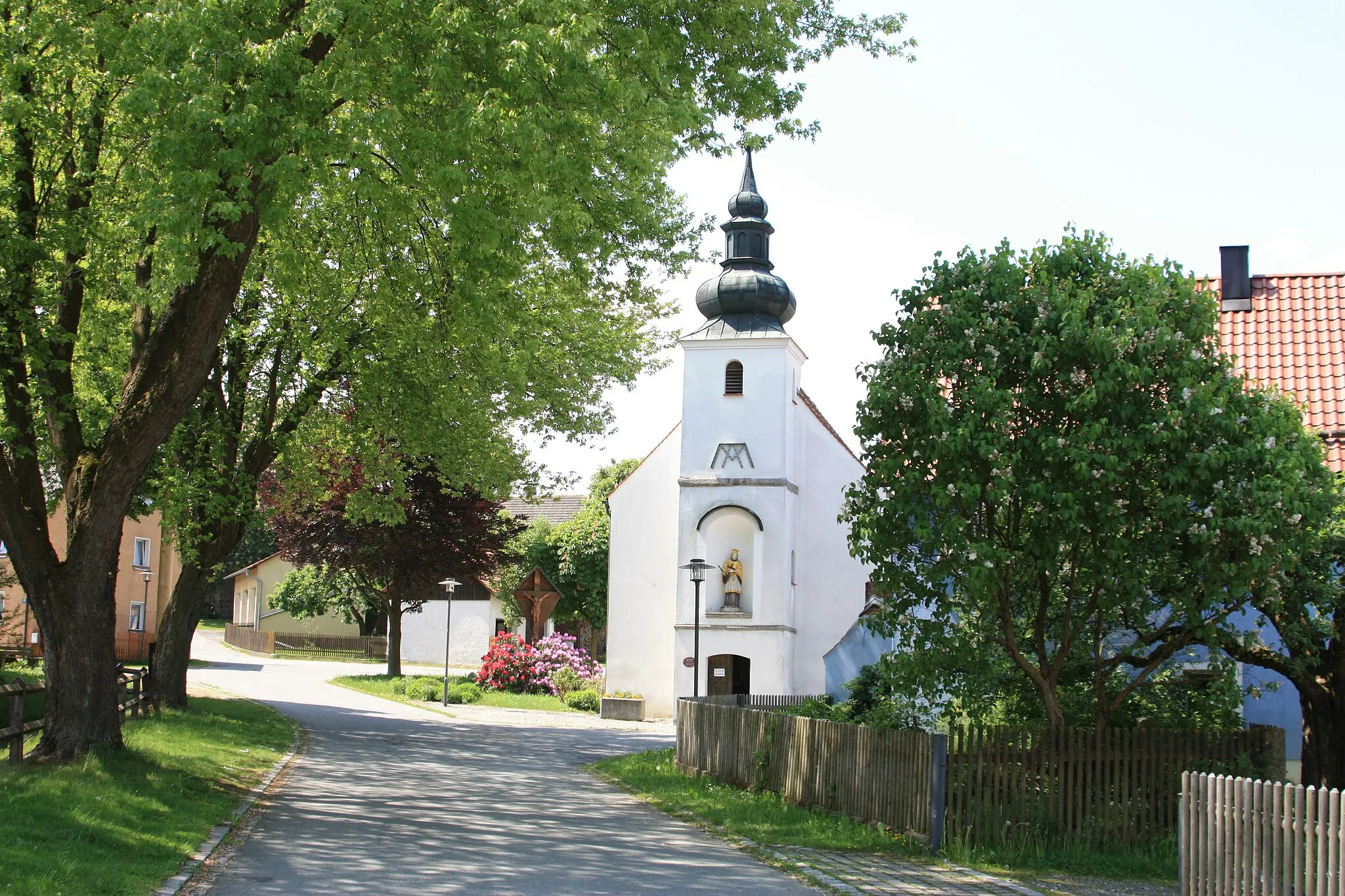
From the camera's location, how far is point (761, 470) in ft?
118

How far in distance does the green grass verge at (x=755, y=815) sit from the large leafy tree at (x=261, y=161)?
5.90 meters

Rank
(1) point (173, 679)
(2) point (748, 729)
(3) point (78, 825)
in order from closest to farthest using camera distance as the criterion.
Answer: (3) point (78, 825)
(2) point (748, 729)
(1) point (173, 679)

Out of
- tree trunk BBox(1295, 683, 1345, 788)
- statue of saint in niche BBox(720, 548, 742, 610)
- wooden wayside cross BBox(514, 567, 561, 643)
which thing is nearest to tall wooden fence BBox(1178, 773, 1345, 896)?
tree trunk BBox(1295, 683, 1345, 788)

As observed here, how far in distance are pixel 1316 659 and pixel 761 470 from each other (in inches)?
930

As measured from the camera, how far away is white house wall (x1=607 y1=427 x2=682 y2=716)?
120ft

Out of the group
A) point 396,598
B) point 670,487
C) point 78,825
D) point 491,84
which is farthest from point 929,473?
point 396,598

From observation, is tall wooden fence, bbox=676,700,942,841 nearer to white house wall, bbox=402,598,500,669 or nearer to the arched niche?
the arched niche

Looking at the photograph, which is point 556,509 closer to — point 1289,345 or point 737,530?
point 737,530

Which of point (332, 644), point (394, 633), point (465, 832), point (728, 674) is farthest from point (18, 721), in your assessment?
point (332, 644)

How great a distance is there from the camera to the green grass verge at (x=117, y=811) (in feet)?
28.6

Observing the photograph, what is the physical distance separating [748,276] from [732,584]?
8.58 m

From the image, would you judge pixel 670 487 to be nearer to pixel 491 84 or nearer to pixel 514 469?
pixel 514 469

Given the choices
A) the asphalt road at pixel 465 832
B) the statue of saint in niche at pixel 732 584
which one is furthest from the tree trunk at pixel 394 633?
the asphalt road at pixel 465 832

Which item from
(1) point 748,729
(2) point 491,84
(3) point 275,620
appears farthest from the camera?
(3) point 275,620
